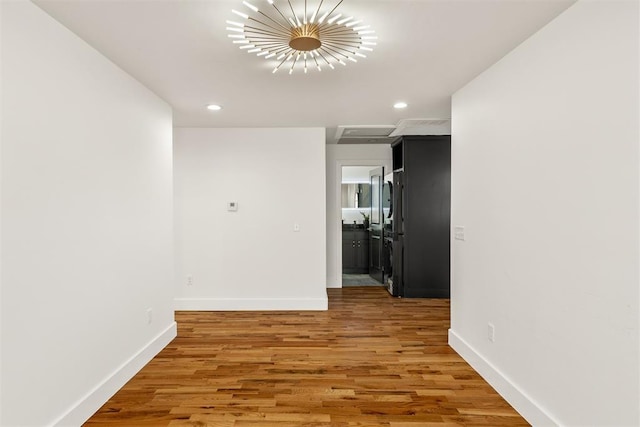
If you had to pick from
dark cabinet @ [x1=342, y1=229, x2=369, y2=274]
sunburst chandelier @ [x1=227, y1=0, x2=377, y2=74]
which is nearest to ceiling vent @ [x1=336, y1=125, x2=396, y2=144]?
dark cabinet @ [x1=342, y1=229, x2=369, y2=274]

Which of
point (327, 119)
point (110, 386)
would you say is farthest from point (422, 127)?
point (110, 386)

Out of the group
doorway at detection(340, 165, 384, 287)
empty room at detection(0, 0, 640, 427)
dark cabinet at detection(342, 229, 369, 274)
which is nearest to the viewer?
empty room at detection(0, 0, 640, 427)

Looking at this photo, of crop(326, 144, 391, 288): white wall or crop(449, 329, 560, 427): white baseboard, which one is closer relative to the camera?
crop(449, 329, 560, 427): white baseboard

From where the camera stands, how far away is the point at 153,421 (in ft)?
7.45

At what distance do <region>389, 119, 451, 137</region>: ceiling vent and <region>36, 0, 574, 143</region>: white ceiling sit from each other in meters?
0.40

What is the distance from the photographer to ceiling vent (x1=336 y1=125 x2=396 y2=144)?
477cm

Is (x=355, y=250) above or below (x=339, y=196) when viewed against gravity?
below

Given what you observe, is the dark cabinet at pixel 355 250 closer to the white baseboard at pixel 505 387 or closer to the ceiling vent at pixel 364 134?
the ceiling vent at pixel 364 134

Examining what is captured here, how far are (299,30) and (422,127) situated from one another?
3.14 meters

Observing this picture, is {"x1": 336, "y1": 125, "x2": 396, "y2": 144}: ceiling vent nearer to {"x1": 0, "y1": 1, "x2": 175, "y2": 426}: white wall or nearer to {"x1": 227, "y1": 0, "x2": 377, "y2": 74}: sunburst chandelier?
{"x1": 227, "y1": 0, "x2": 377, "y2": 74}: sunburst chandelier

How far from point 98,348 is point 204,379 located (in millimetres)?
794

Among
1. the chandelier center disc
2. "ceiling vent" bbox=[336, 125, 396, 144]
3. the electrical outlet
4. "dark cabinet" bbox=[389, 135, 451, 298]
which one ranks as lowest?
the electrical outlet

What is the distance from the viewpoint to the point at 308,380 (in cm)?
282

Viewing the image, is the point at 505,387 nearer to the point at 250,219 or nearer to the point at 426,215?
the point at 426,215
